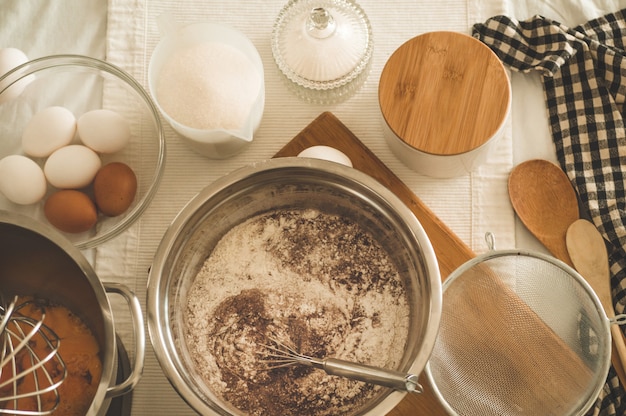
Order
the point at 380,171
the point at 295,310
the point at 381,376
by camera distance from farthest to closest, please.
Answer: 1. the point at 380,171
2. the point at 295,310
3. the point at 381,376

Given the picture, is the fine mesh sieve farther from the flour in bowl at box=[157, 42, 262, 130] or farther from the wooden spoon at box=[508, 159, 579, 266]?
the flour in bowl at box=[157, 42, 262, 130]

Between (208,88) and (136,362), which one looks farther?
(208,88)

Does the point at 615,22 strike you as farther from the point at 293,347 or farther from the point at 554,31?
the point at 293,347

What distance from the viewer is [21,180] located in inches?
32.0

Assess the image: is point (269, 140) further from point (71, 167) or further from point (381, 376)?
point (381, 376)

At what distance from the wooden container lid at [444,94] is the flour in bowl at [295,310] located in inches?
6.9

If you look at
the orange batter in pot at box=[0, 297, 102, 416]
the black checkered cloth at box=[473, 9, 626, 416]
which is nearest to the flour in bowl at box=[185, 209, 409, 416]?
the orange batter in pot at box=[0, 297, 102, 416]

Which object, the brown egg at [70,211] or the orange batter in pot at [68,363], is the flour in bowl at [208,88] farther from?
the orange batter in pot at [68,363]

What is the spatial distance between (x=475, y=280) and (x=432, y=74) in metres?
0.31

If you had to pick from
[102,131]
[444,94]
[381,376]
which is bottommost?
[381,376]

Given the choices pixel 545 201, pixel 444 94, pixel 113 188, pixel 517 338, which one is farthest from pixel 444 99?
pixel 113 188

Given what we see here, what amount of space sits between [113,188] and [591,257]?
2.39 feet

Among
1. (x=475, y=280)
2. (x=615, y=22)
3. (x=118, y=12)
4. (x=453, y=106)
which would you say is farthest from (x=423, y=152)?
(x=118, y=12)

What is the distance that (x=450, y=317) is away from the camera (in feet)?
2.71
